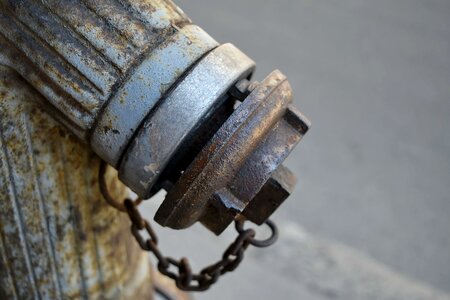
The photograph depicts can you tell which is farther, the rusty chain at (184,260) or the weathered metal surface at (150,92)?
the rusty chain at (184,260)

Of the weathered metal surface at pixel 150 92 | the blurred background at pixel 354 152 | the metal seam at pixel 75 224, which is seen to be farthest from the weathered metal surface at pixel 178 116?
the blurred background at pixel 354 152

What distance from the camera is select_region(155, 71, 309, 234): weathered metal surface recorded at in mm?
794

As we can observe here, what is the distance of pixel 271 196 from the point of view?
2.98 ft

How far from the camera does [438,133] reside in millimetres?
2758

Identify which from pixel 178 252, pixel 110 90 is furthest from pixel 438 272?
pixel 110 90

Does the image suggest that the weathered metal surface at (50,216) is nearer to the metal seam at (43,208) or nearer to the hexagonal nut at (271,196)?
the metal seam at (43,208)

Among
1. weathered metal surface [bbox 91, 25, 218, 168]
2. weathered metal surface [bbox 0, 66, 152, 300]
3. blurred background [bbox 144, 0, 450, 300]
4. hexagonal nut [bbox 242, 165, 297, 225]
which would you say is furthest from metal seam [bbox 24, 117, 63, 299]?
blurred background [bbox 144, 0, 450, 300]

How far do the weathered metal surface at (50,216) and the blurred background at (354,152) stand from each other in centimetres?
113

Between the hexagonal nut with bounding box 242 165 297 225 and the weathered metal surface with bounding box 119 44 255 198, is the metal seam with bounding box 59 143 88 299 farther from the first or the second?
the hexagonal nut with bounding box 242 165 297 225

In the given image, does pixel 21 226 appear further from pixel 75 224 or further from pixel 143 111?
pixel 143 111

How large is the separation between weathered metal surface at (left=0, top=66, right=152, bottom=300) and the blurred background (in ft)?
3.70

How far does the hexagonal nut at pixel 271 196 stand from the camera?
892 mm

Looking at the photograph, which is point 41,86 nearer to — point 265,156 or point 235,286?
point 265,156

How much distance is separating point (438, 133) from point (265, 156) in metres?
2.12
